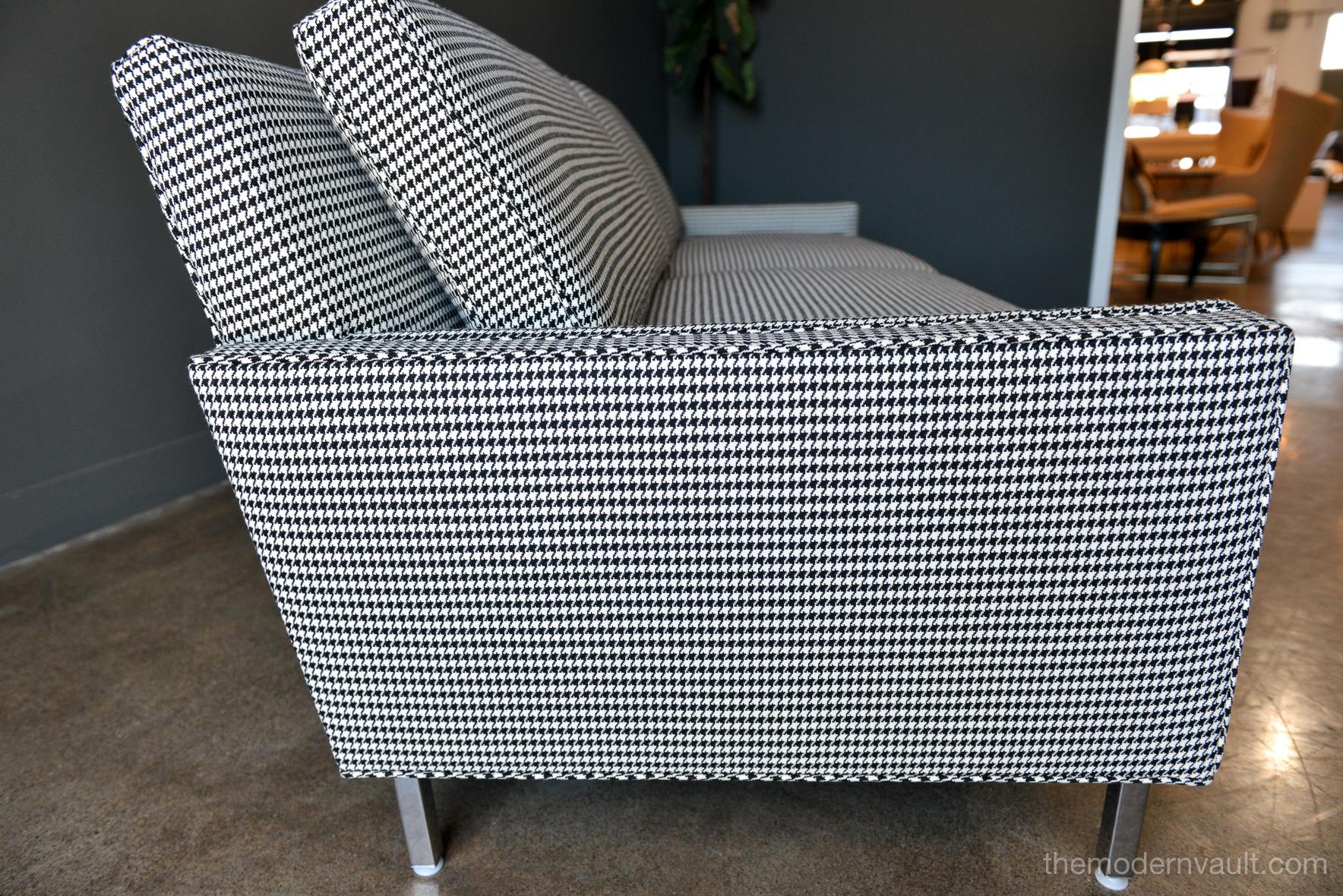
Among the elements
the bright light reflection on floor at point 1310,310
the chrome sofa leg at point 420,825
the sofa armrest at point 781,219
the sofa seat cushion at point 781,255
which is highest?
the sofa seat cushion at point 781,255

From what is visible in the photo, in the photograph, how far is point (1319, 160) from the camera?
7.95 m

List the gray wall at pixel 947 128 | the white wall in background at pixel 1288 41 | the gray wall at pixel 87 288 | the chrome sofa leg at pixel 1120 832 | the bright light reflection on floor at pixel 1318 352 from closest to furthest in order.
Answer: the chrome sofa leg at pixel 1120 832 < the gray wall at pixel 87 288 < the bright light reflection on floor at pixel 1318 352 < the gray wall at pixel 947 128 < the white wall in background at pixel 1288 41

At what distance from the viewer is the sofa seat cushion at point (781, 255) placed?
1.71 meters

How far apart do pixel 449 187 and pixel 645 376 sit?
0.86 ft

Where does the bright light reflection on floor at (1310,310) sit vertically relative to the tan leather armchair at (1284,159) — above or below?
below

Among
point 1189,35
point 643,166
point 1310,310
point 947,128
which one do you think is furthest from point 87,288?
point 1189,35

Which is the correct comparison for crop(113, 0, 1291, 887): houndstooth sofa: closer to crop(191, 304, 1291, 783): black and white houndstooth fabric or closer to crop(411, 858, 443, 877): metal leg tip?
crop(191, 304, 1291, 783): black and white houndstooth fabric

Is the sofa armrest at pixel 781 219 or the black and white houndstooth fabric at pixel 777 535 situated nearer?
the black and white houndstooth fabric at pixel 777 535

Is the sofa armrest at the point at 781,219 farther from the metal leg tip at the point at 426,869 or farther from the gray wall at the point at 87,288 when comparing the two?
the metal leg tip at the point at 426,869

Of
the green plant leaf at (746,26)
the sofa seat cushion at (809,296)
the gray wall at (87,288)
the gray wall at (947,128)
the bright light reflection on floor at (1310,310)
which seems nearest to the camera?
the sofa seat cushion at (809,296)

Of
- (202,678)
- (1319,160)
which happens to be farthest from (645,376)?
(1319,160)

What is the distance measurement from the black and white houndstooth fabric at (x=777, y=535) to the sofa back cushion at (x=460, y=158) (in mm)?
70

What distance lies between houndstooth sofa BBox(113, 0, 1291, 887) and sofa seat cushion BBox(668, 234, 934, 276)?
0.91 meters

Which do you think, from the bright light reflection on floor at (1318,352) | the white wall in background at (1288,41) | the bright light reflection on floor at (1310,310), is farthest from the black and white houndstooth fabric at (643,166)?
the white wall in background at (1288,41)
